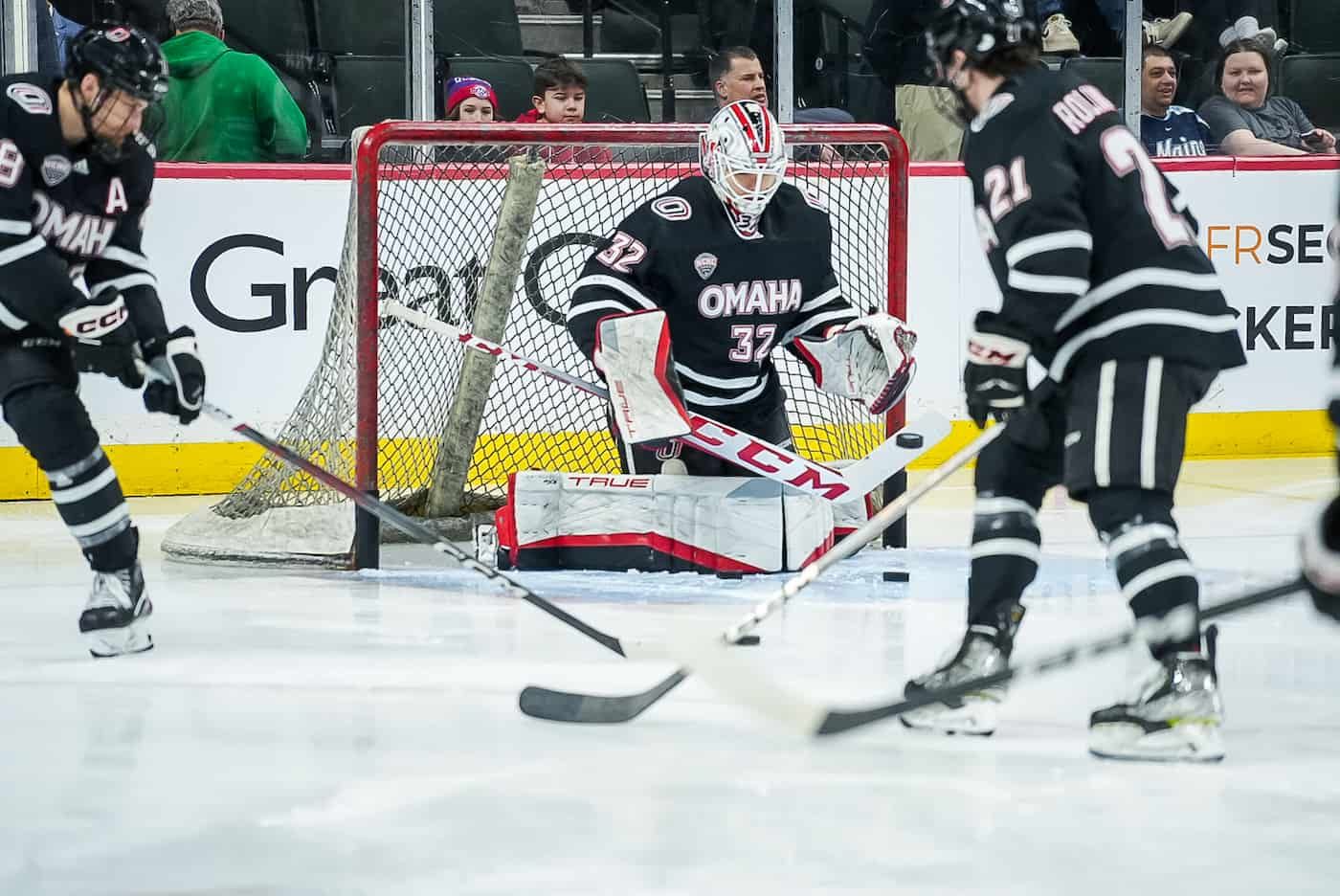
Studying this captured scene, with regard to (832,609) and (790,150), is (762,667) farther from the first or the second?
(790,150)

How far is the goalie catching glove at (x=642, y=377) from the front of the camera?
368 cm

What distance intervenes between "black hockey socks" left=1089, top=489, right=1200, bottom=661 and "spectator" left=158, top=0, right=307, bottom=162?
335cm

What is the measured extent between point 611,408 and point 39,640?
1.24m

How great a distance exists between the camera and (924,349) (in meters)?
5.38

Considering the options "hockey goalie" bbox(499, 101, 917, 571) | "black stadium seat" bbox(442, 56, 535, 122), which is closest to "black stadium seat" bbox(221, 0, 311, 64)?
"black stadium seat" bbox(442, 56, 535, 122)

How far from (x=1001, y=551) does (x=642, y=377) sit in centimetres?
132

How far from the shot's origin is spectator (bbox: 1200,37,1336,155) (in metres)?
5.80

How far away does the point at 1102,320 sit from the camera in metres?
2.40

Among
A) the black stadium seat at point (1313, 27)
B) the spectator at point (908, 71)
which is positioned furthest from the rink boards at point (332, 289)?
the black stadium seat at point (1313, 27)

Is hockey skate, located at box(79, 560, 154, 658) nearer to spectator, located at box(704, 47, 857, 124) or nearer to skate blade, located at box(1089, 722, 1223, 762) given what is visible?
skate blade, located at box(1089, 722, 1223, 762)

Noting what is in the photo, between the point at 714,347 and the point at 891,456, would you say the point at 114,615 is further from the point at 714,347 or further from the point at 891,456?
the point at 891,456

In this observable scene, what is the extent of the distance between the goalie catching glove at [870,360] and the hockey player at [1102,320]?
136cm

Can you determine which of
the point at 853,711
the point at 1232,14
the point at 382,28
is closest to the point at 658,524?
the point at 853,711

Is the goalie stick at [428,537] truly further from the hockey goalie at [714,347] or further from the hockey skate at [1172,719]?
the hockey skate at [1172,719]
